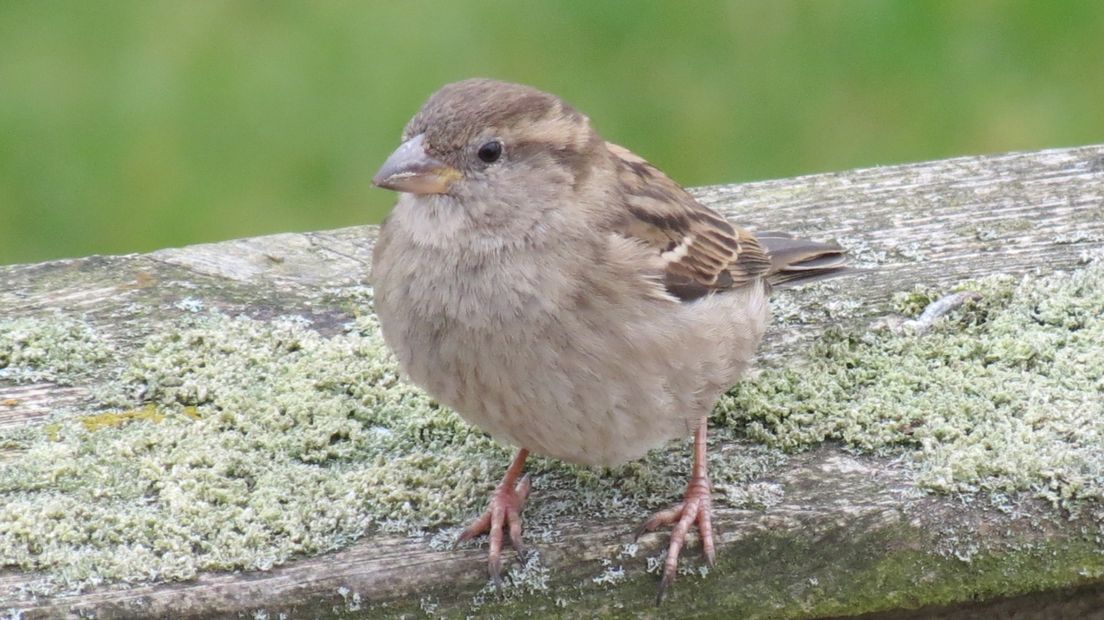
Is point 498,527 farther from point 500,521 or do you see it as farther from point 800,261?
point 800,261

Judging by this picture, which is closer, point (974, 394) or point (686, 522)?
point (686, 522)

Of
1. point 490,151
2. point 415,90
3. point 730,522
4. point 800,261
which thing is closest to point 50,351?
point 490,151

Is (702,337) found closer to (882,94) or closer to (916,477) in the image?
(916,477)

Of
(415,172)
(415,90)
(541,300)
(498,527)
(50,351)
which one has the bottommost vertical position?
(498,527)

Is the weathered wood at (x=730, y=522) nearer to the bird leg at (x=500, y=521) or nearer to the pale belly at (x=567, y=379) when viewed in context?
the bird leg at (x=500, y=521)

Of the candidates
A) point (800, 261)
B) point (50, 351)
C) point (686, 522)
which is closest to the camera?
point (686, 522)

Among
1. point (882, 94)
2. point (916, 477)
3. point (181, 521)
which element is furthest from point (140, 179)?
point (916, 477)
